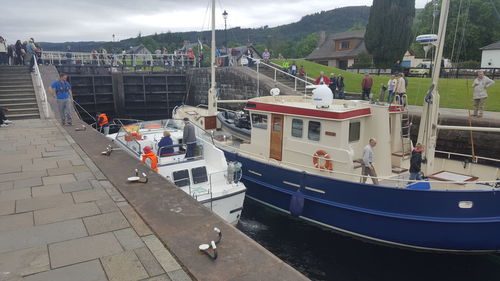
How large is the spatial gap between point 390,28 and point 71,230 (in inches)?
1389

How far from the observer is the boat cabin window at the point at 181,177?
27.4 ft

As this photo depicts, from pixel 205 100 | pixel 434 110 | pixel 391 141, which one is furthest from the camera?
pixel 205 100

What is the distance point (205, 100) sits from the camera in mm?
24719

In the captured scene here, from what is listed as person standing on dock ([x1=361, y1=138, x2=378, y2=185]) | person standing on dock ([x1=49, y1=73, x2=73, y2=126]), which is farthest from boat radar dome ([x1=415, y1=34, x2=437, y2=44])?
person standing on dock ([x1=49, y1=73, x2=73, y2=126])

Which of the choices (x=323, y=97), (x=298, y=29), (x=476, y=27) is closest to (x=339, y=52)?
(x=476, y=27)

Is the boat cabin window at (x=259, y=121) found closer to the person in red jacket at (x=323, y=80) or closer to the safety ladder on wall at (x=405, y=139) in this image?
the safety ladder on wall at (x=405, y=139)

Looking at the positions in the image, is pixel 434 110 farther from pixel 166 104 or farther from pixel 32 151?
pixel 166 104

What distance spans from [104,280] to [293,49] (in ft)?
315

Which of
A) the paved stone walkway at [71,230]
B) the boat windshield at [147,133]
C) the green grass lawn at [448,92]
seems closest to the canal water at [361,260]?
the boat windshield at [147,133]

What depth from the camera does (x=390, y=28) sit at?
33.4m

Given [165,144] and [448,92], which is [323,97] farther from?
[448,92]

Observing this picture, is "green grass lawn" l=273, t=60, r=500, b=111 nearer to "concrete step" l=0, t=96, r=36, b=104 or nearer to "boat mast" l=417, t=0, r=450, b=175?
"boat mast" l=417, t=0, r=450, b=175

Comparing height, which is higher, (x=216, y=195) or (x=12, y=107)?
(x=12, y=107)

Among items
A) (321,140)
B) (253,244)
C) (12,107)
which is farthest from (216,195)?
(12,107)
